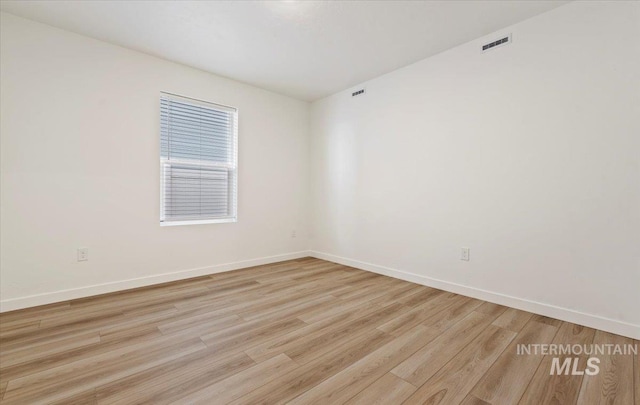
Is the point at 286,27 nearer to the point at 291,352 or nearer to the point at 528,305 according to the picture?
the point at 291,352

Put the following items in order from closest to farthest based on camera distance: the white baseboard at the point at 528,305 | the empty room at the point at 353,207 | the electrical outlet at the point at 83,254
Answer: the empty room at the point at 353,207, the white baseboard at the point at 528,305, the electrical outlet at the point at 83,254

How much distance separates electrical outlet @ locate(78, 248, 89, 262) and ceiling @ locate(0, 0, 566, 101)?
2135mm

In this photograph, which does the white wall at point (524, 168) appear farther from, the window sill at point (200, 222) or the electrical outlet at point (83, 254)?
the electrical outlet at point (83, 254)

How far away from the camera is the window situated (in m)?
3.32

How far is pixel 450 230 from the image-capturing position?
9.78 ft

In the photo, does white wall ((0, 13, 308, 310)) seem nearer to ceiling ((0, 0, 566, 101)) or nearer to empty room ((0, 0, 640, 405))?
empty room ((0, 0, 640, 405))

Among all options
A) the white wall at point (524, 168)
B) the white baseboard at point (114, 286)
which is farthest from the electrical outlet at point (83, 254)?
the white wall at point (524, 168)

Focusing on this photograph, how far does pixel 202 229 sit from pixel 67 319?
60.6 inches

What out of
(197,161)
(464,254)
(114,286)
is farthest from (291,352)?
(197,161)

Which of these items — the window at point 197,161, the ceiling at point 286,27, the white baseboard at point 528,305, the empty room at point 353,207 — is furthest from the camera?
the window at point 197,161

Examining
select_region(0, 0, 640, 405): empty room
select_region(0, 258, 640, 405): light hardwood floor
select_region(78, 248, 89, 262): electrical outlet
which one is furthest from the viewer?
select_region(78, 248, 89, 262): electrical outlet

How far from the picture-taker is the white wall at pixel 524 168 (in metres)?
2.05

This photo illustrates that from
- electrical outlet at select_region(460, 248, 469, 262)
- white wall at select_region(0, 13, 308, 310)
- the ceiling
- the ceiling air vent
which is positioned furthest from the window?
the ceiling air vent

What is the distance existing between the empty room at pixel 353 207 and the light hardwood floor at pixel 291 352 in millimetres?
17
